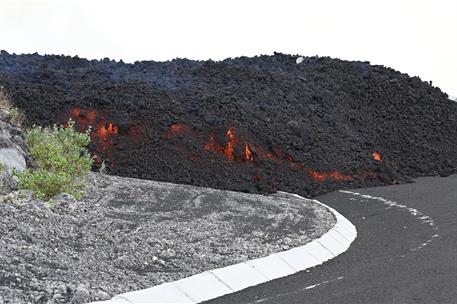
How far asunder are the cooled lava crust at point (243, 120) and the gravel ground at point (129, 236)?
15.3 feet

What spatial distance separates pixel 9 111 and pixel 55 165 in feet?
11.7

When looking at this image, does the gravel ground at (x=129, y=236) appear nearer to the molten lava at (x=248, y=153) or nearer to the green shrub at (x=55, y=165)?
the green shrub at (x=55, y=165)

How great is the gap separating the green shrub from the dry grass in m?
1.00

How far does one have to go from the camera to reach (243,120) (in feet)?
80.8

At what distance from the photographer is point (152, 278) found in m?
9.99

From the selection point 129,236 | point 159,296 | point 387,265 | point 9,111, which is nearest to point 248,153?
point 9,111

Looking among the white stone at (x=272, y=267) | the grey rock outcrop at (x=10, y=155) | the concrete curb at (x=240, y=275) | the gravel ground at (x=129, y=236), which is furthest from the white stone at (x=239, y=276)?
the grey rock outcrop at (x=10, y=155)

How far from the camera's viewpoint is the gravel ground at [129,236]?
9352 millimetres

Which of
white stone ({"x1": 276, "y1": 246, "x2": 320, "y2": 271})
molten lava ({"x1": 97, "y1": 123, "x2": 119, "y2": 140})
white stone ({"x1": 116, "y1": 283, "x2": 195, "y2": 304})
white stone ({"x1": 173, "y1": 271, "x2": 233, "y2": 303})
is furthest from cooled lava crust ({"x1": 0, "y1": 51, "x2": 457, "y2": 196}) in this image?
white stone ({"x1": 116, "y1": 283, "x2": 195, "y2": 304})

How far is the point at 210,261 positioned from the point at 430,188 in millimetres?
14221

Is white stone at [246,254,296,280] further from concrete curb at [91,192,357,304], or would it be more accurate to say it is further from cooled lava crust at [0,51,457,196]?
cooled lava crust at [0,51,457,196]

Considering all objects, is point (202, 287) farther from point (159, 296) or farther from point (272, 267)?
point (272, 267)

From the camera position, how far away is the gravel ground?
935 cm

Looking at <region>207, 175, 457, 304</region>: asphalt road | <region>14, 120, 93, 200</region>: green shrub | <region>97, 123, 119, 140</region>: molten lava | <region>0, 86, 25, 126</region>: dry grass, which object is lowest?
<region>207, 175, 457, 304</region>: asphalt road
